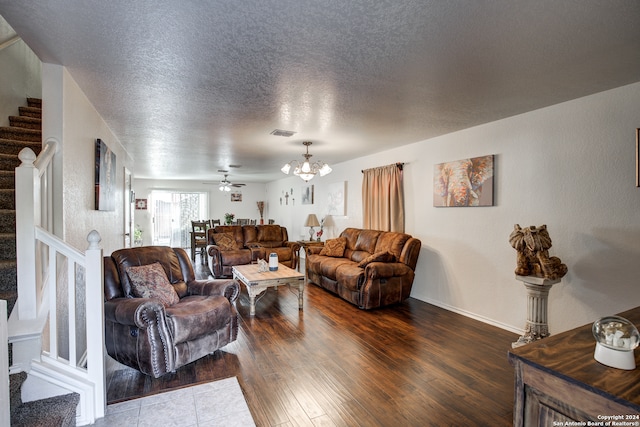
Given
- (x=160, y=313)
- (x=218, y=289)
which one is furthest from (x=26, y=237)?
(x=218, y=289)

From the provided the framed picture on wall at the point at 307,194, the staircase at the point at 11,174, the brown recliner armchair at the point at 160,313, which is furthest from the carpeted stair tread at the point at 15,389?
the framed picture on wall at the point at 307,194

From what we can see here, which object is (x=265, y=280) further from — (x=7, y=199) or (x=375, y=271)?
(x=7, y=199)

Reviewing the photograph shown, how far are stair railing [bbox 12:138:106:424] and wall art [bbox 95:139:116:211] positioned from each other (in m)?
1.02

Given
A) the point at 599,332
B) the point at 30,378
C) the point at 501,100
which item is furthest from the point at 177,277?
the point at 501,100

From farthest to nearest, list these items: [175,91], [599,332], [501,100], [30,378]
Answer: [501,100] < [175,91] < [30,378] < [599,332]

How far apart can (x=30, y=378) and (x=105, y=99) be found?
2372 mm

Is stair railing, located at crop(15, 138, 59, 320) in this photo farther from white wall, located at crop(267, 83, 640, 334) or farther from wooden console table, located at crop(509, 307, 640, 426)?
white wall, located at crop(267, 83, 640, 334)

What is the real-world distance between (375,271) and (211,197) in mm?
8239

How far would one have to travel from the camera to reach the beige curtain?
192 inches

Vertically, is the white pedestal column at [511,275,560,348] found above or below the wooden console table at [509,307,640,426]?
below

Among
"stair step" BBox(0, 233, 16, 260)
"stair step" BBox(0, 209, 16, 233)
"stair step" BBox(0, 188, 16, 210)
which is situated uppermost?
"stair step" BBox(0, 188, 16, 210)

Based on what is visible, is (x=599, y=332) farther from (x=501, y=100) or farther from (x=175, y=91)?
(x=175, y=91)

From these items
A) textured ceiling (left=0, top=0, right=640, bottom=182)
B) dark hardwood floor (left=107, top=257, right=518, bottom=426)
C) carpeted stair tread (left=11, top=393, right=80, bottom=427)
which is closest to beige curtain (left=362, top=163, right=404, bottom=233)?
textured ceiling (left=0, top=0, right=640, bottom=182)

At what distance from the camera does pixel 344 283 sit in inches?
174
